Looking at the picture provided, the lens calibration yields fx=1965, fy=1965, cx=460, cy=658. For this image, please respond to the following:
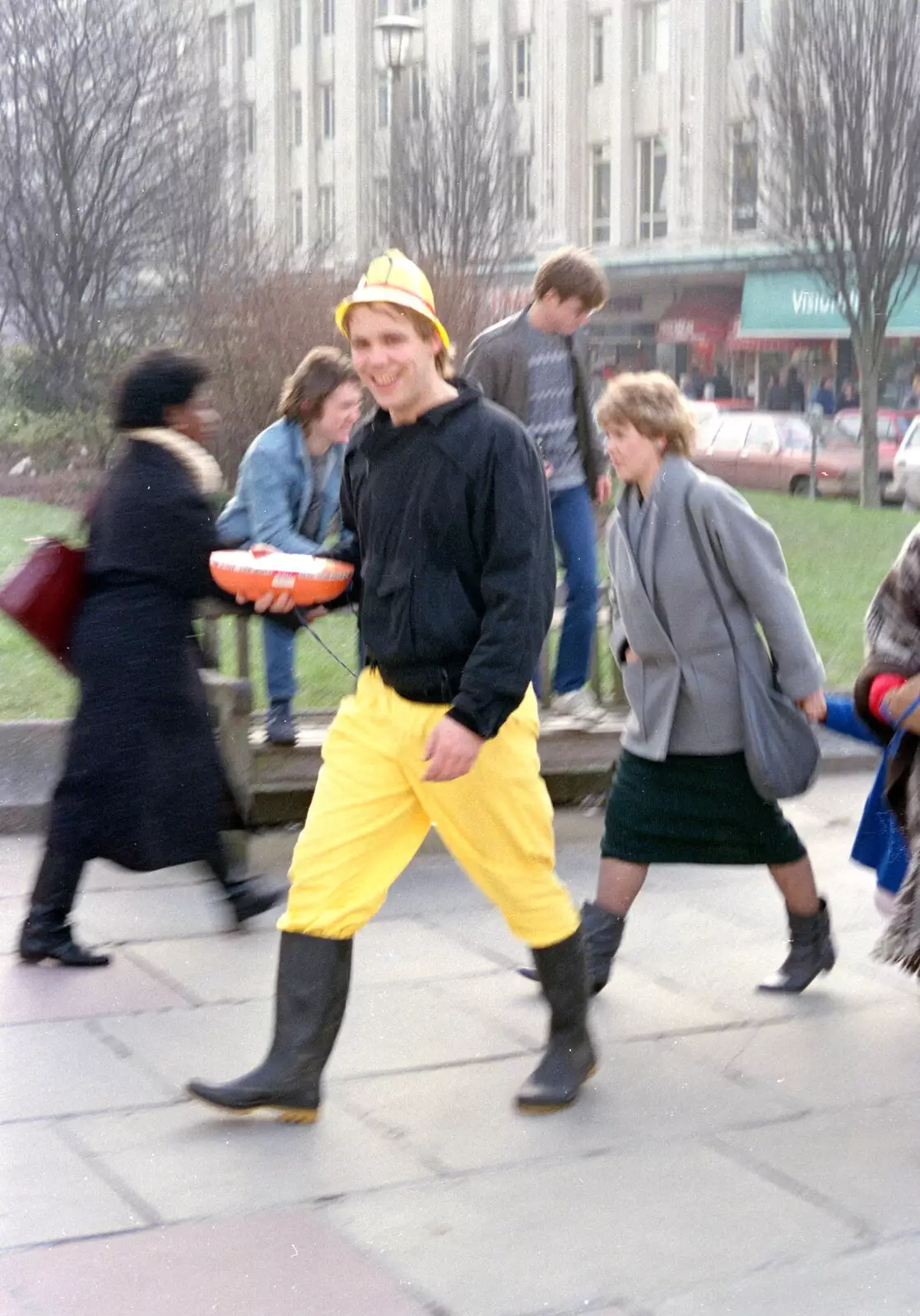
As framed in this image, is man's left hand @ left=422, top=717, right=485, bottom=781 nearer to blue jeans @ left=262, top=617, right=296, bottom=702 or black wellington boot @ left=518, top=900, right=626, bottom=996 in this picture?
black wellington boot @ left=518, top=900, right=626, bottom=996

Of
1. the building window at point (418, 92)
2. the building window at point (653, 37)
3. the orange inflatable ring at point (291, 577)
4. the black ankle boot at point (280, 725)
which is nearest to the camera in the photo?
the orange inflatable ring at point (291, 577)

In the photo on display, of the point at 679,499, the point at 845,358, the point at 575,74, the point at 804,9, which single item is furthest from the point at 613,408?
the point at 575,74

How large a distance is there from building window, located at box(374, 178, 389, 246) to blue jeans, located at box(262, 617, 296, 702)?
25265 mm

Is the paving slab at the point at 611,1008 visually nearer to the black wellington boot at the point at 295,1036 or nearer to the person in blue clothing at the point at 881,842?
the person in blue clothing at the point at 881,842

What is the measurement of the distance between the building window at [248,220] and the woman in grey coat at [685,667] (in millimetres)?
18131

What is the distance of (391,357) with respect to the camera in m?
4.11

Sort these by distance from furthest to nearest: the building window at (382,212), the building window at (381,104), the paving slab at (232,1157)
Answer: the building window at (381,104)
the building window at (382,212)
the paving slab at (232,1157)

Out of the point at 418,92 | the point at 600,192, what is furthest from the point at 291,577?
the point at 600,192

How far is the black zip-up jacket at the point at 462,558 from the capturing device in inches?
160

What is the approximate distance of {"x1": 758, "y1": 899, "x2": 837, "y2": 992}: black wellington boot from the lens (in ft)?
17.5

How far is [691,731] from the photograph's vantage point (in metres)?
5.20

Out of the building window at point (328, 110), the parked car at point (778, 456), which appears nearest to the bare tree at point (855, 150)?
the parked car at point (778, 456)

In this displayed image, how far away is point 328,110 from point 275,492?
57.3m

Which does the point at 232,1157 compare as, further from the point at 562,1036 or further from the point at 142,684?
the point at 142,684
